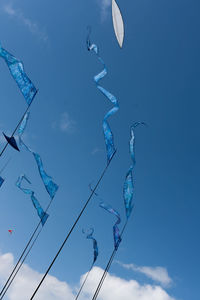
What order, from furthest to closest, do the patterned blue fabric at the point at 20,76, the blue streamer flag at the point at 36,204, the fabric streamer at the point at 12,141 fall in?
the blue streamer flag at the point at 36,204 → the fabric streamer at the point at 12,141 → the patterned blue fabric at the point at 20,76

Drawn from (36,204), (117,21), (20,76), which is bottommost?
(36,204)

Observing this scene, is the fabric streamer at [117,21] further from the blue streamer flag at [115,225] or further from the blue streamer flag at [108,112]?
the blue streamer flag at [115,225]

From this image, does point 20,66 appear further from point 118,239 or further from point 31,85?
point 118,239

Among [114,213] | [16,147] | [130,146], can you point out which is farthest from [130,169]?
[16,147]

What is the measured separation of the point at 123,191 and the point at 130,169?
3.54ft

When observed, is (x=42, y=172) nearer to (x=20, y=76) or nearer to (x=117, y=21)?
(x=20, y=76)

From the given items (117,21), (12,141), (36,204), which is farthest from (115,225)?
(117,21)

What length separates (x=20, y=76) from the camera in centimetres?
1112

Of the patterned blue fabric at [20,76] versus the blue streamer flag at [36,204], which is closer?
the patterned blue fabric at [20,76]

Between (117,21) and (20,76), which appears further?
(20,76)

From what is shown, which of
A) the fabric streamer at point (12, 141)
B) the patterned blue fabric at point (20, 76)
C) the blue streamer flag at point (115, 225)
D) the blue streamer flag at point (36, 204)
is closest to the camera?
the patterned blue fabric at point (20, 76)

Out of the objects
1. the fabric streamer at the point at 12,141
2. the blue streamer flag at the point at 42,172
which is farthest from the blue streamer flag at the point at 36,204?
the fabric streamer at the point at 12,141

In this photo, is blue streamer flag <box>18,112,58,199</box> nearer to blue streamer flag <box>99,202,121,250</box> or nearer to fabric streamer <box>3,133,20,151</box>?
fabric streamer <box>3,133,20,151</box>

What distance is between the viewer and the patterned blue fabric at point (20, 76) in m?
10.6
